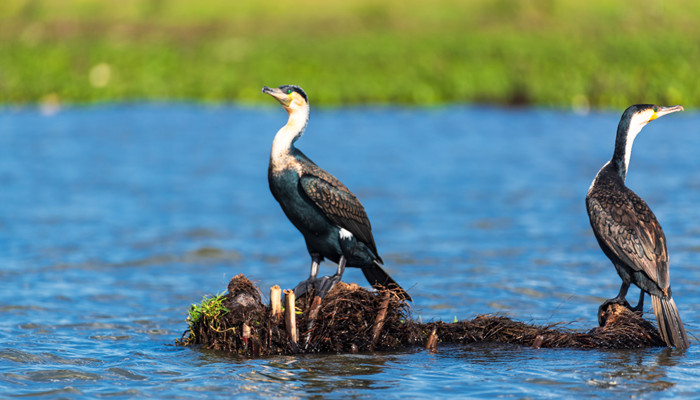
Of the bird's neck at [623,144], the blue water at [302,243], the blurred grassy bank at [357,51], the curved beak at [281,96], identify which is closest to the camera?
the blue water at [302,243]

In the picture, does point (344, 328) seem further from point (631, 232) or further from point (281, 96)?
point (631, 232)

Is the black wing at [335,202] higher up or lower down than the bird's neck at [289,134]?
lower down

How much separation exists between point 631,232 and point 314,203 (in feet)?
8.21

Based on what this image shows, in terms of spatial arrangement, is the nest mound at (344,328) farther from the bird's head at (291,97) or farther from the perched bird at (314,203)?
the bird's head at (291,97)

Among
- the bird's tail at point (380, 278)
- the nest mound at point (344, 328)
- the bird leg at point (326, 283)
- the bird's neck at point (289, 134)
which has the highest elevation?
the bird's neck at point (289, 134)

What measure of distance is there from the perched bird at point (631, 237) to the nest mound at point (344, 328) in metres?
0.23

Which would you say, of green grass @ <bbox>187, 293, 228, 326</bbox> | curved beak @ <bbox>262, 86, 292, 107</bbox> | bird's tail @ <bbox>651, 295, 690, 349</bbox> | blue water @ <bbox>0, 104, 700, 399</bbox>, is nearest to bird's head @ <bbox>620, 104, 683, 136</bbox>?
bird's tail @ <bbox>651, 295, 690, 349</bbox>

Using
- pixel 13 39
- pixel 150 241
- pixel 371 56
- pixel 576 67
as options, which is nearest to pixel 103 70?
pixel 13 39

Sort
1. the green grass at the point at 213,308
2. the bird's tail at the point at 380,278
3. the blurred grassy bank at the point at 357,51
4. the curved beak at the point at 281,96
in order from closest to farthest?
the curved beak at the point at 281,96, the green grass at the point at 213,308, the bird's tail at the point at 380,278, the blurred grassy bank at the point at 357,51

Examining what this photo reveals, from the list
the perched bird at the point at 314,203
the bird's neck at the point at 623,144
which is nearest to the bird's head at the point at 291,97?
the perched bird at the point at 314,203

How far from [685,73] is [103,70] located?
58.7 ft

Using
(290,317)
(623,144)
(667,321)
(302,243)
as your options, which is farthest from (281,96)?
(302,243)

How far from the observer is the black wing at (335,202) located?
7621mm

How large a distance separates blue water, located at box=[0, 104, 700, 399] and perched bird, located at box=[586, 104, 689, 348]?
36cm
